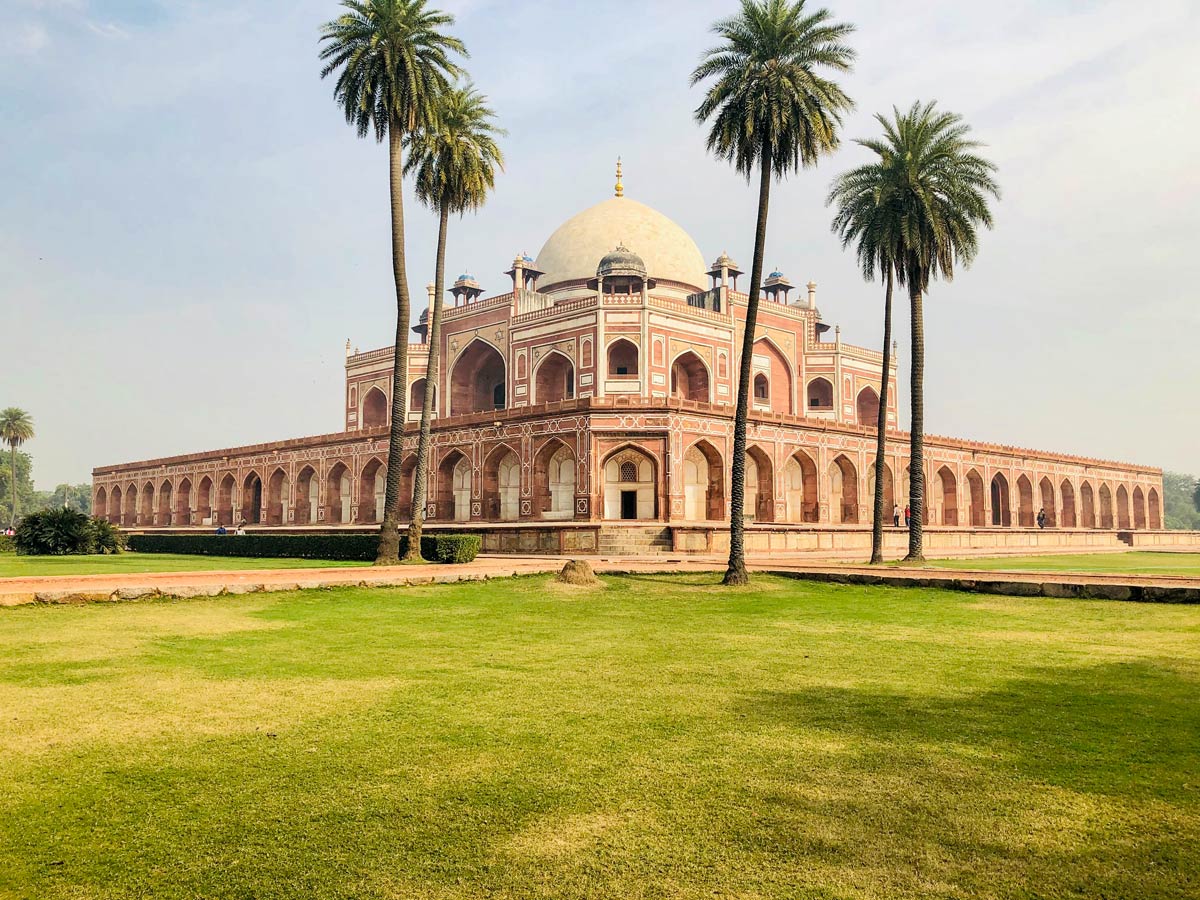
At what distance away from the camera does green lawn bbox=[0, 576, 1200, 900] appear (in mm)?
3219

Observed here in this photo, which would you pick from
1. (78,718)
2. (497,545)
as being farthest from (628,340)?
(78,718)

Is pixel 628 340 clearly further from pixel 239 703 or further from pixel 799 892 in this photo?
pixel 799 892

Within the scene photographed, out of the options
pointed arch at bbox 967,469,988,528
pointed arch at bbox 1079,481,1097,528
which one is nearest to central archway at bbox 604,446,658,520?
pointed arch at bbox 967,469,988,528

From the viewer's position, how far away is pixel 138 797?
3.97 meters

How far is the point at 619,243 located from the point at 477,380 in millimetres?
10697

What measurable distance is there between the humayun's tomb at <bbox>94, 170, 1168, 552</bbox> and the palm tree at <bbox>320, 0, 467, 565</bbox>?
324 inches

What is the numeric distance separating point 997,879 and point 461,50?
71.7ft

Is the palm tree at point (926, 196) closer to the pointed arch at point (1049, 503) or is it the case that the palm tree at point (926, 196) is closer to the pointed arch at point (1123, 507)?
the pointed arch at point (1049, 503)

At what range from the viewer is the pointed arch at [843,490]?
3850 centimetres

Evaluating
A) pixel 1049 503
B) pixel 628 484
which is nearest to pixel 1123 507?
pixel 1049 503

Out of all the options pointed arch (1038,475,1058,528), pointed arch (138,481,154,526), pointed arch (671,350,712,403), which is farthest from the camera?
pointed arch (138,481,154,526)

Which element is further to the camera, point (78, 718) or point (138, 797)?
point (78, 718)

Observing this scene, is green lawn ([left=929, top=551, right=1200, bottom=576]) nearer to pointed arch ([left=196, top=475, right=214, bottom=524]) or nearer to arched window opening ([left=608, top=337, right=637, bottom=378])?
arched window opening ([left=608, top=337, right=637, bottom=378])

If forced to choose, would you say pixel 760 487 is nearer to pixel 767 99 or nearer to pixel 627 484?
pixel 627 484
